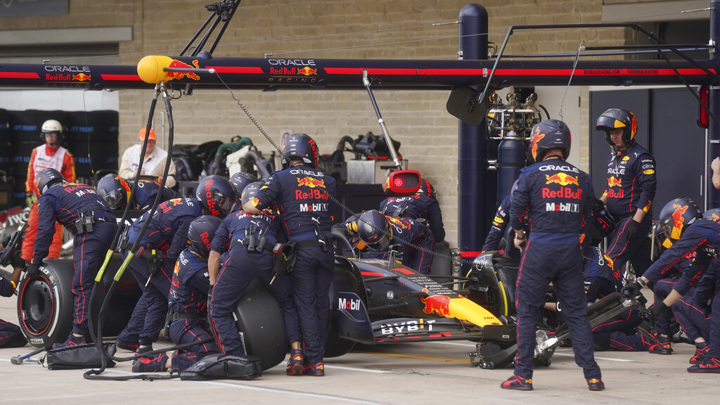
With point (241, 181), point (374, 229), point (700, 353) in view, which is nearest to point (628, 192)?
point (700, 353)

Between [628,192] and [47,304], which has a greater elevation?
[628,192]

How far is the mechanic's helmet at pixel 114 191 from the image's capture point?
1174cm

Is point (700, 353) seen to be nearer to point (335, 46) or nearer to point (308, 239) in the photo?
point (308, 239)

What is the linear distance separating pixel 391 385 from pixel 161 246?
265 centimetres

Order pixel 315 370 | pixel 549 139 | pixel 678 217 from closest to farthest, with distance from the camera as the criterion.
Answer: pixel 549 139 → pixel 315 370 → pixel 678 217

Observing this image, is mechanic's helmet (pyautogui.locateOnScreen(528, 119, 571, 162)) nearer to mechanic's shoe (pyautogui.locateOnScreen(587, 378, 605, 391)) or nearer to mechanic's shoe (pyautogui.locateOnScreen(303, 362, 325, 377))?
mechanic's shoe (pyautogui.locateOnScreen(587, 378, 605, 391))

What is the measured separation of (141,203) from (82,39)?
35.3 ft

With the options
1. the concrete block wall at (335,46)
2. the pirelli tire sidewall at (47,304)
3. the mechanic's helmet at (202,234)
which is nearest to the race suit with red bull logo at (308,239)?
the mechanic's helmet at (202,234)

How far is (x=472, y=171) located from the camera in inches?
525

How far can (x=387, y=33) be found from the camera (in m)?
19.3

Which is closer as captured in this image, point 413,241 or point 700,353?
point 700,353

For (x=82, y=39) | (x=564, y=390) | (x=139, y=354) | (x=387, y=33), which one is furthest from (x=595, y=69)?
(x=82, y=39)

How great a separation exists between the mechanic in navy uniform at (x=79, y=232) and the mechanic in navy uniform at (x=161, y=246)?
34 cm

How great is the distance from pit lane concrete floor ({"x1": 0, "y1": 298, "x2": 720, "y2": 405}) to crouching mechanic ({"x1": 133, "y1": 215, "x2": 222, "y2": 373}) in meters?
0.40
